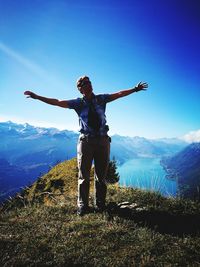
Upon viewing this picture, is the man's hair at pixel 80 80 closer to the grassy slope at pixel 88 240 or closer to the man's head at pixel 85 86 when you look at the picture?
the man's head at pixel 85 86

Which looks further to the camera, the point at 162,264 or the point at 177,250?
the point at 177,250

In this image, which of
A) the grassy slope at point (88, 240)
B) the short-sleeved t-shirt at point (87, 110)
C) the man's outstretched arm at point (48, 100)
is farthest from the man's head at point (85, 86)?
the grassy slope at point (88, 240)

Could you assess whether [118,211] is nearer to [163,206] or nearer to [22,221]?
[163,206]

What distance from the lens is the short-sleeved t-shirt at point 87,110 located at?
685cm

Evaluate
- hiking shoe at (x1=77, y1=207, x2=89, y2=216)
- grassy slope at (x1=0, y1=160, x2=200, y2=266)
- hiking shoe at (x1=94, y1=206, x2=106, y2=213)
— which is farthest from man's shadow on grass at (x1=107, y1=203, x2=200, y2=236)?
hiking shoe at (x1=77, y1=207, x2=89, y2=216)

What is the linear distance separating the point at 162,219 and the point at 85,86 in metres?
3.85

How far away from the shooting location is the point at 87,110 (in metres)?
6.91

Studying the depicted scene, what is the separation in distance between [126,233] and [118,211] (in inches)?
60.3

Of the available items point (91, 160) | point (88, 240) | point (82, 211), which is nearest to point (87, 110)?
point (91, 160)

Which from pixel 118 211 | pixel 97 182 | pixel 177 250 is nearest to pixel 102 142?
Answer: pixel 97 182

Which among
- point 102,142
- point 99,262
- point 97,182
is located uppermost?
point 102,142

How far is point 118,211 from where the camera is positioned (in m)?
7.01

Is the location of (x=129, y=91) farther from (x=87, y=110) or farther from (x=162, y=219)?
(x=162, y=219)

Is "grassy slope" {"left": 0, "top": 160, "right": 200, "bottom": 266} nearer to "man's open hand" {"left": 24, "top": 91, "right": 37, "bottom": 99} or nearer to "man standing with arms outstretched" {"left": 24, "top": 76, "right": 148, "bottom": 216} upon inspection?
"man standing with arms outstretched" {"left": 24, "top": 76, "right": 148, "bottom": 216}
